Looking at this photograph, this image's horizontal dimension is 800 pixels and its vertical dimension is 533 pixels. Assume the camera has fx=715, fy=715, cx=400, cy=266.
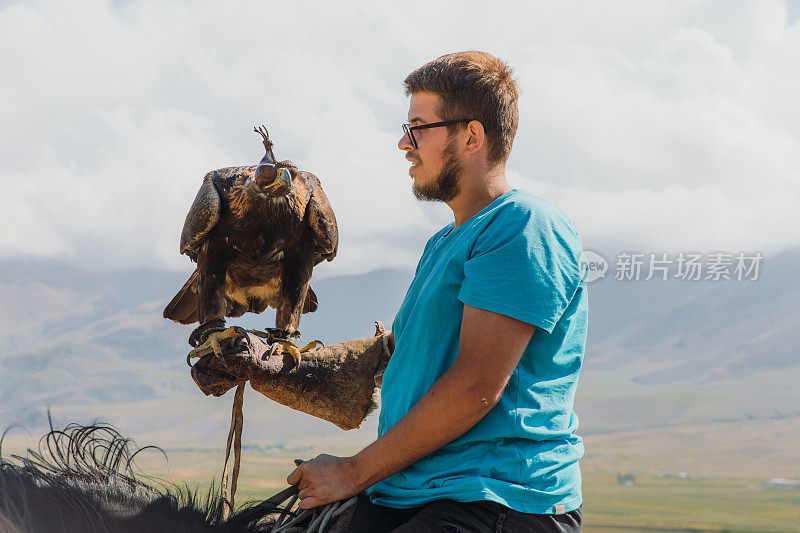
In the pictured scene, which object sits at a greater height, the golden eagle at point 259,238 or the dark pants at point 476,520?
the golden eagle at point 259,238

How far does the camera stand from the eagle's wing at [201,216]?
3.93 m

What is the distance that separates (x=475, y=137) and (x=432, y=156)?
0.51 ft

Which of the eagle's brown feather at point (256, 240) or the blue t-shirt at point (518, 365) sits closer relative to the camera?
the blue t-shirt at point (518, 365)

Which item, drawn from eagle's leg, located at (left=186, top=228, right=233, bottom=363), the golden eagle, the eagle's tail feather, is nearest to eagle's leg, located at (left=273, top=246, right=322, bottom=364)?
the golden eagle

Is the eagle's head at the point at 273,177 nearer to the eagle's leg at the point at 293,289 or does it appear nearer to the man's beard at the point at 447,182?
the eagle's leg at the point at 293,289

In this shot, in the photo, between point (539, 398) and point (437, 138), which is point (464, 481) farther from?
point (437, 138)

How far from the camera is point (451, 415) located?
6.37 ft

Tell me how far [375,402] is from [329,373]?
25 centimetres

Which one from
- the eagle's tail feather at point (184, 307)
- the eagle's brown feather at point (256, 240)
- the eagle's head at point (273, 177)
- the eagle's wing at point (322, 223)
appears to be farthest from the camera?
the eagle's tail feather at point (184, 307)

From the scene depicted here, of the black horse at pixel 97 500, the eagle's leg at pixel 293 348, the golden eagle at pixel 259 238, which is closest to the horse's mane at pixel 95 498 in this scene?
the black horse at pixel 97 500

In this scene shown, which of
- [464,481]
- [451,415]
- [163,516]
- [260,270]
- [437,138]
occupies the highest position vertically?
[437,138]

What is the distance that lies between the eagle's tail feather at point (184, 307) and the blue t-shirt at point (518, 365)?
2447 millimetres

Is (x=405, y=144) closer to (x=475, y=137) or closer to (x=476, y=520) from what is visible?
(x=475, y=137)

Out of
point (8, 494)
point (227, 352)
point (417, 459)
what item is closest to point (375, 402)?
point (227, 352)
